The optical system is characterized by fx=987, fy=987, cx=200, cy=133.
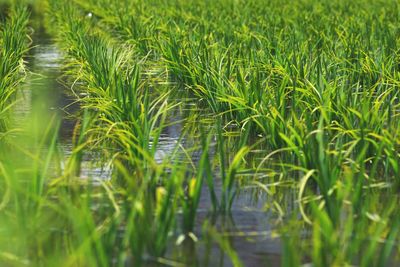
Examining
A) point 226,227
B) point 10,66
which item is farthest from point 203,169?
point 10,66

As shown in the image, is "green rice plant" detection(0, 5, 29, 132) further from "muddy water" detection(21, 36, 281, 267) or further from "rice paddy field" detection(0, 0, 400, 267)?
"muddy water" detection(21, 36, 281, 267)

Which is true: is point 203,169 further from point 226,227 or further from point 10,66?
point 10,66

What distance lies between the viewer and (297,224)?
4.27 meters

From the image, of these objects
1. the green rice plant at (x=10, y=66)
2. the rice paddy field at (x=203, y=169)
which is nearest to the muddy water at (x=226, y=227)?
the rice paddy field at (x=203, y=169)

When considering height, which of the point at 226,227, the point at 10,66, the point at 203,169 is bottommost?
the point at 226,227

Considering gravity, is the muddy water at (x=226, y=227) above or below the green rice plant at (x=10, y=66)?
below

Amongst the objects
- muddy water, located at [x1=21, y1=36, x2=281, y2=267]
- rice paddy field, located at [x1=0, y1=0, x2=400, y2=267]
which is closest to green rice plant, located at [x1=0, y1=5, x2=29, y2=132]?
rice paddy field, located at [x1=0, y1=0, x2=400, y2=267]

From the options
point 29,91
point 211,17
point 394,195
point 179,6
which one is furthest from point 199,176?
point 179,6

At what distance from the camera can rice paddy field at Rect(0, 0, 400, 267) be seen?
12.3ft

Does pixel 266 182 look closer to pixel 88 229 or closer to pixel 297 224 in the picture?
pixel 297 224

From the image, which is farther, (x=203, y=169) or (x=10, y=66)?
(x=10, y=66)

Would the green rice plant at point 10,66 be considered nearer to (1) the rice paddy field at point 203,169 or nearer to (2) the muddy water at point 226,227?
(1) the rice paddy field at point 203,169

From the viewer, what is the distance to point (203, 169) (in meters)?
4.20

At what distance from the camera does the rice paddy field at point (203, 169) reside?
376cm
